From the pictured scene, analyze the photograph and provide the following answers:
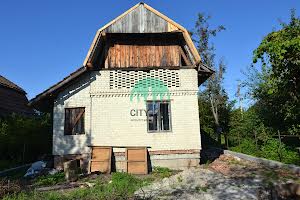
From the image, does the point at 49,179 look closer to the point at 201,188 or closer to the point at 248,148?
the point at 201,188

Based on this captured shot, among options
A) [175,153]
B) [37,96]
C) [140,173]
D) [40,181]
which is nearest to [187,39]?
[175,153]

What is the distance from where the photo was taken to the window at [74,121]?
1425cm

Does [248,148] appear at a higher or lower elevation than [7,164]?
higher

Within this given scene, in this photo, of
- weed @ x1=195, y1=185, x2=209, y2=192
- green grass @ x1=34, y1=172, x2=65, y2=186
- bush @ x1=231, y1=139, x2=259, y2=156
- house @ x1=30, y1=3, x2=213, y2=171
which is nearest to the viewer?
weed @ x1=195, y1=185, x2=209, y2=192

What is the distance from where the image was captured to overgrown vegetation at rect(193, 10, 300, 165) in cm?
1278

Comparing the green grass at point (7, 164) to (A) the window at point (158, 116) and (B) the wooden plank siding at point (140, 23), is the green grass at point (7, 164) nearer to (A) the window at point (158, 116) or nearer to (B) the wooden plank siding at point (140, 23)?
(A) the window at point (158, 116)

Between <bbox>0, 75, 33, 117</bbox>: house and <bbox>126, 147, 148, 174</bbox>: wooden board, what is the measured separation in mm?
11648

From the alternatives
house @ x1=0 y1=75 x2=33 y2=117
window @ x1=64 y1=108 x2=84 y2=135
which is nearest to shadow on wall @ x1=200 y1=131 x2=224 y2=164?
window @ x1=64 y1=108 x2=84 y2=135

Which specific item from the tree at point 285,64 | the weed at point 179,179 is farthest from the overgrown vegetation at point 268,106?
the weed at point 179,179

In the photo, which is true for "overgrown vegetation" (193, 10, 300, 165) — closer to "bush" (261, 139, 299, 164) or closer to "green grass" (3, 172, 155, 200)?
"bush" (261, 139, 299, 164)

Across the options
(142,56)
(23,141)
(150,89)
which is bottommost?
(23,141)

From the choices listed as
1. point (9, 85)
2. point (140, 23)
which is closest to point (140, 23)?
point (140, 23)

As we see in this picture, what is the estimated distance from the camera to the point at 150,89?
14.4 metres

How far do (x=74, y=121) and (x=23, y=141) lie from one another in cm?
493
